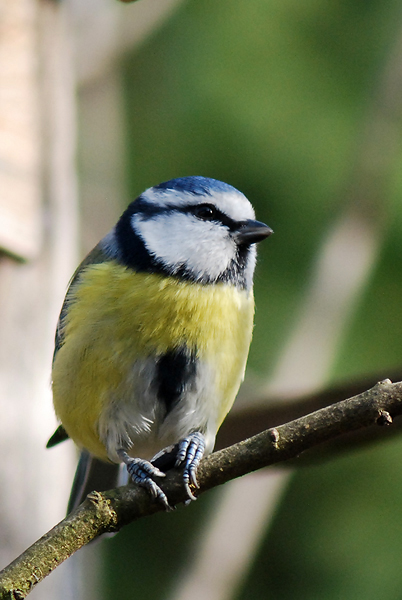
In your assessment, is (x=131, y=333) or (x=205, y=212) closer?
(x=131, y=333)

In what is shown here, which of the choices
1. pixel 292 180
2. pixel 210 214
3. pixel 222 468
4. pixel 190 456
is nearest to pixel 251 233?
pixel 210 214

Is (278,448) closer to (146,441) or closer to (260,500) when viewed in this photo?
(146,441)

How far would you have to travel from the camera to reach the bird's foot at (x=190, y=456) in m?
0.92

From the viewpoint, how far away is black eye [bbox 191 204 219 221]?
140 centimetres

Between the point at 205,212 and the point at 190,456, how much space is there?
50 cm

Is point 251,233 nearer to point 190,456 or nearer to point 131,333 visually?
point 131,333

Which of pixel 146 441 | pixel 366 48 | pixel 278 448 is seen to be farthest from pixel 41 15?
pixel 366 48

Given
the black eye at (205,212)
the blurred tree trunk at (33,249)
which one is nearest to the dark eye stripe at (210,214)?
the black eye at (205,212)

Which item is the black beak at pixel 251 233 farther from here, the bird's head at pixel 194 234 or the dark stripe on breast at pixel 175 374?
the dark stripe on breast at pixel 175 374

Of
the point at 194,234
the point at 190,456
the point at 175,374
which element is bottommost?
the point at 190,456

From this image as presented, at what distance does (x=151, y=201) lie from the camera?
4.81 feet

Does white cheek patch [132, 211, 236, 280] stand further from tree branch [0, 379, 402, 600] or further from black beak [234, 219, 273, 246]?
tree branch [0, 379, 402, 600]

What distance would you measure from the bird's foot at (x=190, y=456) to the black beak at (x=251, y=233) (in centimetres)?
40

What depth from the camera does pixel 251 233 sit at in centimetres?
136
